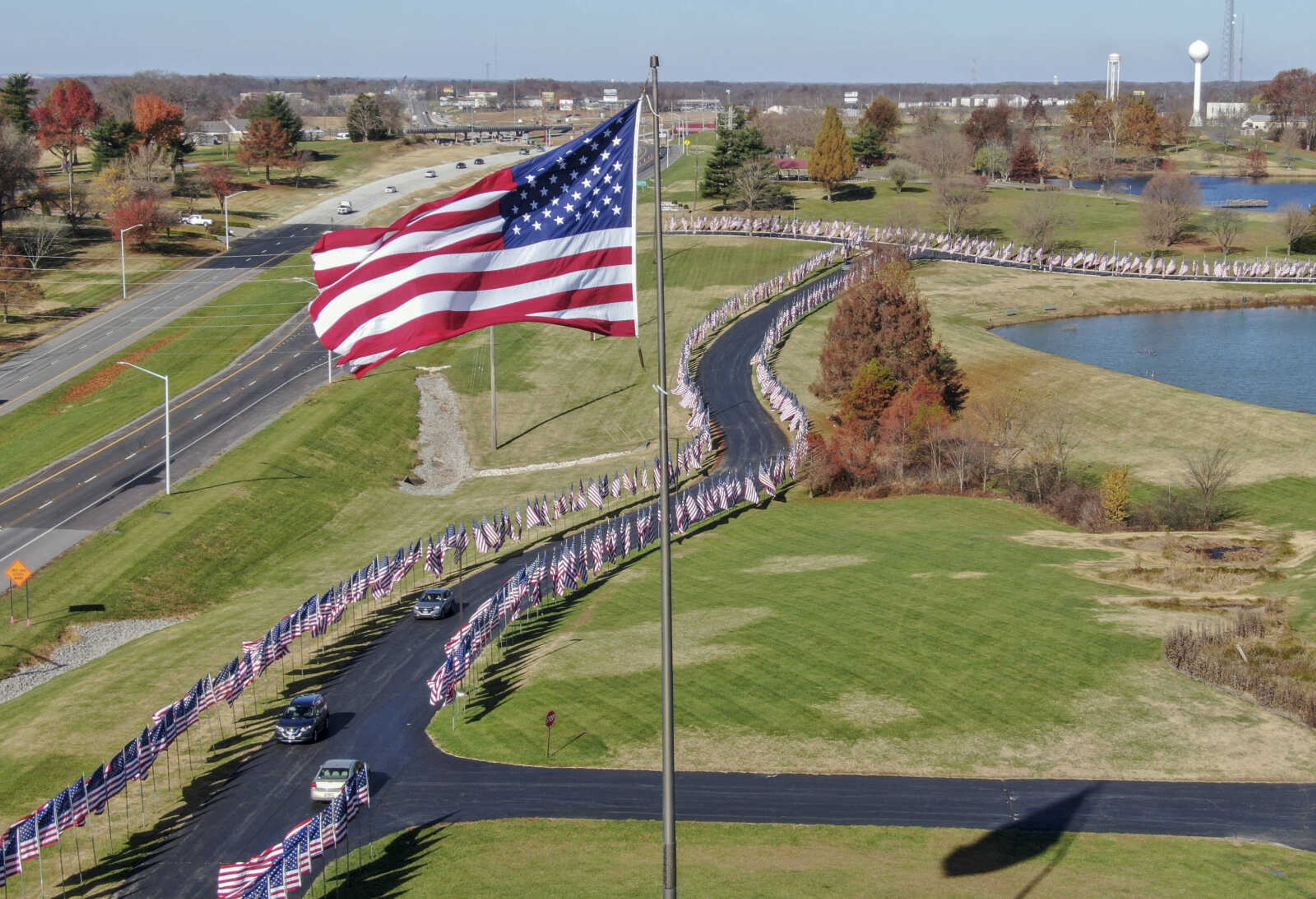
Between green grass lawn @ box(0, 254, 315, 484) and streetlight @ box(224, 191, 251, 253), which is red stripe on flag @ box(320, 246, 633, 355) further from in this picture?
streetlight @ box(224, 191, 251, 253)

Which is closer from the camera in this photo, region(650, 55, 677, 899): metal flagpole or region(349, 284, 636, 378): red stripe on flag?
region(650, 55, 677, 899): metal flagpole

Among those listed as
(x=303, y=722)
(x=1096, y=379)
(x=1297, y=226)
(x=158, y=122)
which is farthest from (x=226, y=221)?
(x=1297, y=226)

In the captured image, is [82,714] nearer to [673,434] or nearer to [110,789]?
[110,789]

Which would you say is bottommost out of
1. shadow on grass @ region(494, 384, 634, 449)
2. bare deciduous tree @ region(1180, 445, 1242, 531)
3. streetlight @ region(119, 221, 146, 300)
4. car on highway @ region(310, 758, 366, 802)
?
car on highway @ region(310, 758, 366, 802)

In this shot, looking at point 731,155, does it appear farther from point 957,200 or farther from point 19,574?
point 19,574

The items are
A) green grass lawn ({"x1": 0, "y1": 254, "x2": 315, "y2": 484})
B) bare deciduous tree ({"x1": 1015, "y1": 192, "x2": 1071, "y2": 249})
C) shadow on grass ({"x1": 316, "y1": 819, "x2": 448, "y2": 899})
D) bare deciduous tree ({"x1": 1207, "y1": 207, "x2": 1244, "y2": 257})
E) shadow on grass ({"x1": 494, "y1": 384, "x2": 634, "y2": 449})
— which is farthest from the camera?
bare deciduous tree ({"x1": 1207, "y1": 207, "x2": 1244, "y2": 257})

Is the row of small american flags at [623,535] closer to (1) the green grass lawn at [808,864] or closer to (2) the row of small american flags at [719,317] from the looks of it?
(2) the row of small american flags at [719,317]

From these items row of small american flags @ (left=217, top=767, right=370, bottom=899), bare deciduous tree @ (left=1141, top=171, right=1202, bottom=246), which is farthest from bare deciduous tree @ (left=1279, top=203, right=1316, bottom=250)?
row of small american flags @ (left=217, top=767, right=370, bottom=899)
